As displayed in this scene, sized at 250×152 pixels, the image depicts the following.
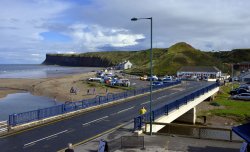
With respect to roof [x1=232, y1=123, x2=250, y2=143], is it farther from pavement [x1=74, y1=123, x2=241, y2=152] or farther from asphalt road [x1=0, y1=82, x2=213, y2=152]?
asphalt road [x1=0, y1=82, x2=213, y2=152]

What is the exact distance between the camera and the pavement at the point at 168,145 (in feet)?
76.1

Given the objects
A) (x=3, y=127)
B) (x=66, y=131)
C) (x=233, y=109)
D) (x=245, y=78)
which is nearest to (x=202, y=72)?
(x=245, y=78)

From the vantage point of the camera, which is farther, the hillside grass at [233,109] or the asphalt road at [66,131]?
the hillside grass at [233,109]

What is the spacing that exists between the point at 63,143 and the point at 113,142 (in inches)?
138

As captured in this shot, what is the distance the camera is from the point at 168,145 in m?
24.4

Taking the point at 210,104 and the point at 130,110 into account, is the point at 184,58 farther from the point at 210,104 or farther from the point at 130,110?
the point at 130,110

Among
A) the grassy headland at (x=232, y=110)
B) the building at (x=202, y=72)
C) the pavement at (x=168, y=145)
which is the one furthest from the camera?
the building at (x=202, y=72)

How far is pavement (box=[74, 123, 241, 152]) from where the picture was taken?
23.2 m

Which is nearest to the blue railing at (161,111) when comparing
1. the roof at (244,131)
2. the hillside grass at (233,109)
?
the hillside grass at (233,109)

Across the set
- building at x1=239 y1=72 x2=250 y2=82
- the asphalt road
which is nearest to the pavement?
the asphalt road

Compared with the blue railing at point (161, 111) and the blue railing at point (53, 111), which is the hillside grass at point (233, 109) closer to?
the blue railing at point (161, 111)

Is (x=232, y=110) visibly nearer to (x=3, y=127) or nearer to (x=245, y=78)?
(x=3, y=127)

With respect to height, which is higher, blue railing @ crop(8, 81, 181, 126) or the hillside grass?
blue railing @ crop(8, 81, 181, 126)

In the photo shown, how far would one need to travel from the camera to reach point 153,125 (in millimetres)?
29250
